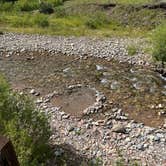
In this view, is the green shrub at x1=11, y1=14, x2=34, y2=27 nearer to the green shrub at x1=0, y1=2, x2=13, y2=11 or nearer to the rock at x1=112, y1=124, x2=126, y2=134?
the green shrub at x1=0, y1=2, x2=13, y2=11

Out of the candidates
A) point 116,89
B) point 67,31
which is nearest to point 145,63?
point 116,89

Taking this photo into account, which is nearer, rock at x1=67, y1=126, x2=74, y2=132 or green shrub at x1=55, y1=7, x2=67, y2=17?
rock at x1=67, y1=126, x2=74, y2=132

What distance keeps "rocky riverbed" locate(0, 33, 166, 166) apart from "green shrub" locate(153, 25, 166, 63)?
0.79 meters

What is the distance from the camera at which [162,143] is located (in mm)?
13406

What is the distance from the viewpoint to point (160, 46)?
70.0 feet

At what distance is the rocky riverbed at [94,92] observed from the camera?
1332cm

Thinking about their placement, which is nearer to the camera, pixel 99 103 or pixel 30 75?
pixel 99 103

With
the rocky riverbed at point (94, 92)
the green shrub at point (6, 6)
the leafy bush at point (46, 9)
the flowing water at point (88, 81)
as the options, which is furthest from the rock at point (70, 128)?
the green shrub at point (6, 6)

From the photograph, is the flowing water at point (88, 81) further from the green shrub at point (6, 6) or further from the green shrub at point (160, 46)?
the green shrub at point (6, 6)

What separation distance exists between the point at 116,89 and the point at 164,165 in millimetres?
6501

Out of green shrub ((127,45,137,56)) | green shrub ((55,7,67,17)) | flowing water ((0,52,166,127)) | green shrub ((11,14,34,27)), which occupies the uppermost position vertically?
flowing water ((0,52,166,127))

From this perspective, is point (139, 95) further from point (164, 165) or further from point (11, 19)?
point (11, 19)

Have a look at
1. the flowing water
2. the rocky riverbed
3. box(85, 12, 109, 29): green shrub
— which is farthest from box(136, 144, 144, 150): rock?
box(85, 12, 109, 29): green shrub

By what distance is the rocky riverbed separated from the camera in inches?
524
